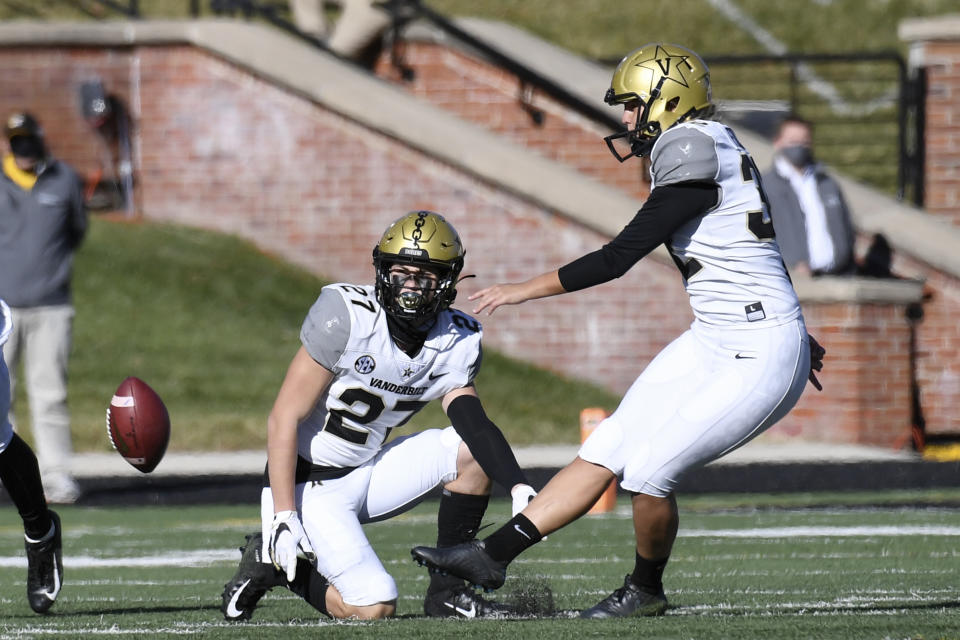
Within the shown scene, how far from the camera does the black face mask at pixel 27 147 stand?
9.66 m

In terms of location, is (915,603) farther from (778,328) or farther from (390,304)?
(390,304)

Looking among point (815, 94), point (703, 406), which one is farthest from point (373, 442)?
point (815, 94)

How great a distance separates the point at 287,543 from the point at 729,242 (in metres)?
1.62

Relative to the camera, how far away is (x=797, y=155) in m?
11.6

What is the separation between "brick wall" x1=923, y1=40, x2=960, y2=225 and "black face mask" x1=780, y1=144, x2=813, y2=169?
2.82 meters

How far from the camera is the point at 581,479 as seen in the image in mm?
5145

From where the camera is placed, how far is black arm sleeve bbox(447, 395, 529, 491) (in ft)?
17.9

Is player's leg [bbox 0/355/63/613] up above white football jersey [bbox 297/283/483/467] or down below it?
below

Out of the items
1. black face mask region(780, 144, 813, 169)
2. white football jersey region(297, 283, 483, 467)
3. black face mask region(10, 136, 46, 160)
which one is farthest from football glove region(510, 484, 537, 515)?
black face mask region(780, 144, 813, 169)

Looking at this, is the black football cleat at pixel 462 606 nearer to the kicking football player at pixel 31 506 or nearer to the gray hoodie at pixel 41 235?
the kicking football player at pixel 31 506

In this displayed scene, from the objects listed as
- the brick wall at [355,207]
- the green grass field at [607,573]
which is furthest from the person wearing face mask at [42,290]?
the brick wall at [355,207]

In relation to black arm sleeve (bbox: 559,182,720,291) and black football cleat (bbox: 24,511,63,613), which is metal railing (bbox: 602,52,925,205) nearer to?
black arm sleeve (bbox: 559,182,720,291)

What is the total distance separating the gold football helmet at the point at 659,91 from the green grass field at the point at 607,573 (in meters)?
1.52

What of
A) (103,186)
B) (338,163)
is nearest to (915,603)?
Result: (338,163)
